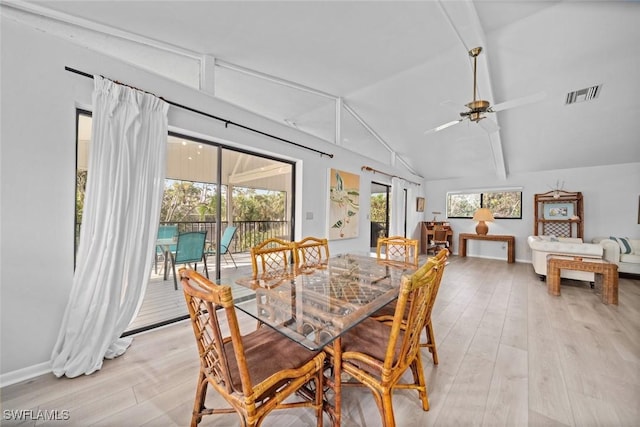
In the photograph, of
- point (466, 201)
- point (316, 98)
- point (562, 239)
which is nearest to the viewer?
point (316, 98)

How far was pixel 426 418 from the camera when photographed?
137cm

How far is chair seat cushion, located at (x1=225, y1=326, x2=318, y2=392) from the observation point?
1.10 m

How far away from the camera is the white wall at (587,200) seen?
5.08 meters

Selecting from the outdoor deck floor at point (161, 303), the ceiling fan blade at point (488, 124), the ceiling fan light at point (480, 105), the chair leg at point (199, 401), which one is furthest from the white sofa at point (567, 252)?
the chair leg at point (199, 401)

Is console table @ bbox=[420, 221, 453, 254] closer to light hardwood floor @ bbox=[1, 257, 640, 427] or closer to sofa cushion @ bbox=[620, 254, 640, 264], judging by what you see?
sofa cushion @ bbox=[620, 254, 640, 264]

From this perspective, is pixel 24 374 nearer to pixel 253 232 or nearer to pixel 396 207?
pixel 253 232

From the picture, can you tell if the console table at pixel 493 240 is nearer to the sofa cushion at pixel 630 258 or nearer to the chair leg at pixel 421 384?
the sofa cushion at pixel 630 258

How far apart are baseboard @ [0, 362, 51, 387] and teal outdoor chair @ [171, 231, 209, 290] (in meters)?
1.46

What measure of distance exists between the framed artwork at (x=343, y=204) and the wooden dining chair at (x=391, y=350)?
2.68 metres

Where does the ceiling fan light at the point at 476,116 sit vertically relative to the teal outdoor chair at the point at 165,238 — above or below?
above

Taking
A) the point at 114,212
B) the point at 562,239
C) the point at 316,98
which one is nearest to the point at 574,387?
the point at 114,212

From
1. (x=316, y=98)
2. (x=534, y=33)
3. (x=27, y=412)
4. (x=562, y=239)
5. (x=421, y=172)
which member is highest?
(x=534, y=33)

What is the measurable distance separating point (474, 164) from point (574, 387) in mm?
5426

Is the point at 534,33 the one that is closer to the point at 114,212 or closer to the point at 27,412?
the point at 114,212
